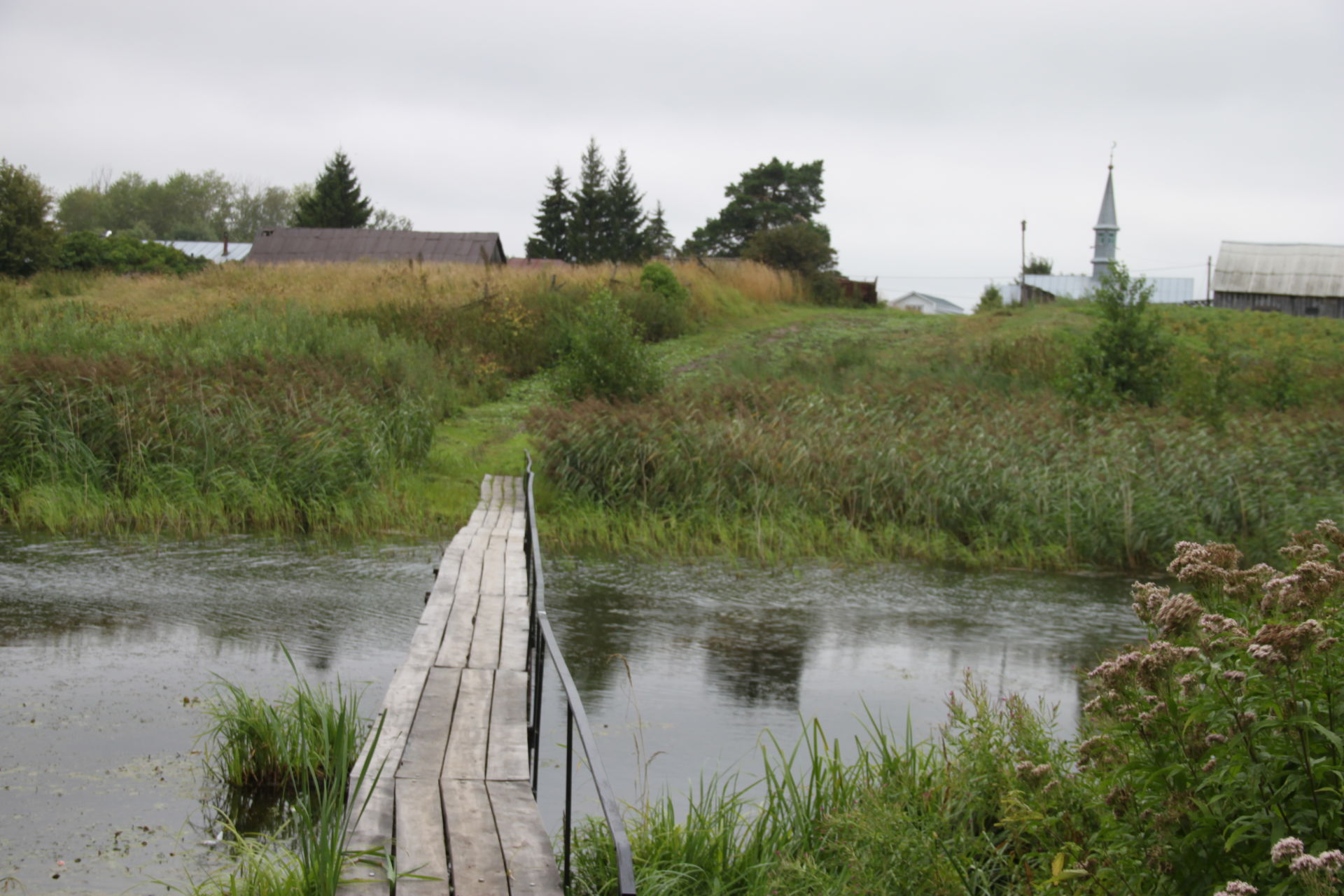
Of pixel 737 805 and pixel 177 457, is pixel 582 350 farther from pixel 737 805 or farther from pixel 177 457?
pixel 737 805

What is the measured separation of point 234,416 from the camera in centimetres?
1251

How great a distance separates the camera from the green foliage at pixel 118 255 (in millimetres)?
39500

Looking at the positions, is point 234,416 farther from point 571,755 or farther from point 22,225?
point 22,225

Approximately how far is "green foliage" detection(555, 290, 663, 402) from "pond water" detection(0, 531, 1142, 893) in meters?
5.00

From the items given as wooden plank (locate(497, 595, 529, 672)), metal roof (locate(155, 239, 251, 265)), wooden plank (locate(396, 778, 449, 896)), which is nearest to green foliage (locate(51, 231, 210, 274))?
metal roof (locate(155, 239, 251, 265))

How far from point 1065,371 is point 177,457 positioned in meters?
14.1

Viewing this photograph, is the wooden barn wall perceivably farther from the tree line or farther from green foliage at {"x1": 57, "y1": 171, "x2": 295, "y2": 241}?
green foliage at {"x1": 57, "y1": 171, "x2": 295, "y2": 241}

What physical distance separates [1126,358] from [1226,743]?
1547 cm

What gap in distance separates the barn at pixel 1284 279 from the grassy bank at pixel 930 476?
1552 inches

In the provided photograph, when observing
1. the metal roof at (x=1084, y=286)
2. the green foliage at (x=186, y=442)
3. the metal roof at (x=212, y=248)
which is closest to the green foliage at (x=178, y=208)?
the metal roof at (x=212, y=248)

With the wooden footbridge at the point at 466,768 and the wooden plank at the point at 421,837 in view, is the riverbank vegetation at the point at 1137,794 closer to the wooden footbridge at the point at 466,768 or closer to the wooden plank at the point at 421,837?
the wooden footbridge at the point at 466,768

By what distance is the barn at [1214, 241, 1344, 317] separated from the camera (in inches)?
1918

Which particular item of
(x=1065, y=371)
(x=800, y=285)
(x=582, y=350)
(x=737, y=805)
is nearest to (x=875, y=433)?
(x=582, y=350)

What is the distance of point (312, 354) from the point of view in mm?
15500
